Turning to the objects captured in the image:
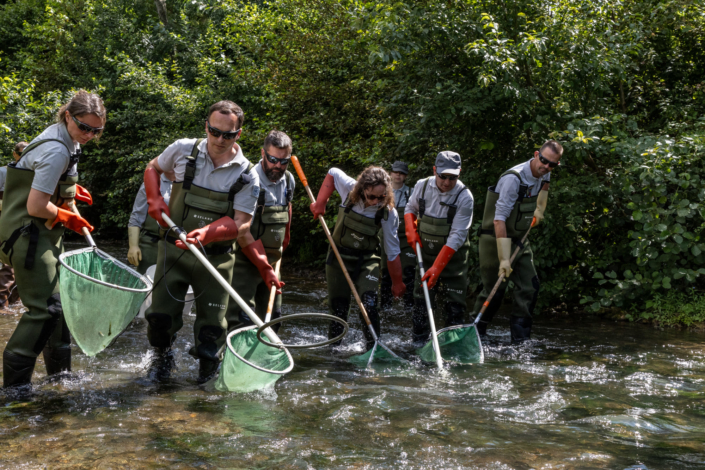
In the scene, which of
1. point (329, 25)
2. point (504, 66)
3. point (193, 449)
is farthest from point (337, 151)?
point (193, 449)

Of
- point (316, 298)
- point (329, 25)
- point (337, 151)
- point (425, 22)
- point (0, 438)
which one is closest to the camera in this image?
point (0, 438)

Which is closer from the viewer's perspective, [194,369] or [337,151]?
[194,369]

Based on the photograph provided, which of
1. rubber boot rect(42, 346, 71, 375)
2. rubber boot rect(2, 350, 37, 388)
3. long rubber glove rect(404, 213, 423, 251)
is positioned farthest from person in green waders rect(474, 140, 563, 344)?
rubber boot rect(2, 350, 37, 388)

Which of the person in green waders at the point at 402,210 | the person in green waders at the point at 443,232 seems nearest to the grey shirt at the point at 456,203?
the person in green waders at the point at 443,232

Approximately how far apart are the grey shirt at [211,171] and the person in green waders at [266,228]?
19.9 inches

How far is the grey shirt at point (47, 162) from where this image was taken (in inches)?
147

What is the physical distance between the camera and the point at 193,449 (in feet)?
11.0

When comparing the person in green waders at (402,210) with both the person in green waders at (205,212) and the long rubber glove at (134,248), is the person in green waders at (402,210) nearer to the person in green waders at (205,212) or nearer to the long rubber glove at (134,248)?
the long rubber glove at (134,248)

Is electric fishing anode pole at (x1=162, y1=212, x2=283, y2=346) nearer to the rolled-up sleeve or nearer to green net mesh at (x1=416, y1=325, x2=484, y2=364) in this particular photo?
green net mesh at (x1=416, y1=325, x2=484, y2=364)

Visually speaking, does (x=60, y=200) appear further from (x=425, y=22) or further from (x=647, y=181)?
(x=647, y=181)

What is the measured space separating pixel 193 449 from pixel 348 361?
2.52 metres

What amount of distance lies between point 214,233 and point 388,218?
6.66 ft

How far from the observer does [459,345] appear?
18.7 feet

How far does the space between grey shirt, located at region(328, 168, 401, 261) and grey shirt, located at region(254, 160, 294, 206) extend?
71cm
